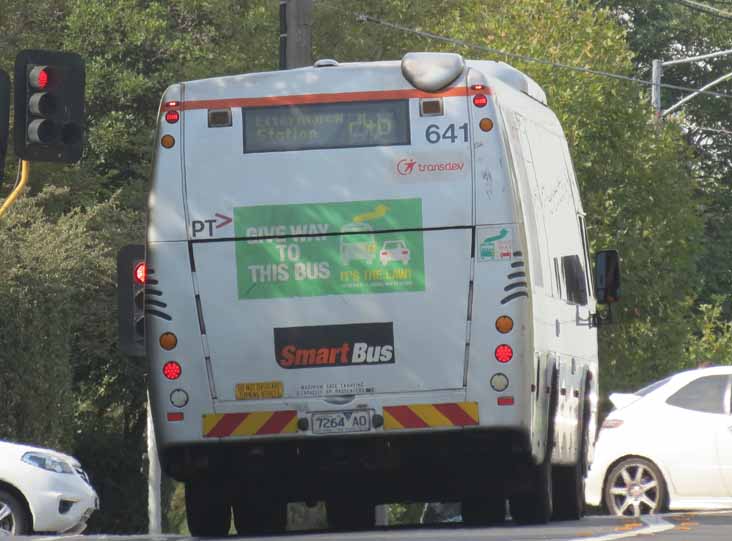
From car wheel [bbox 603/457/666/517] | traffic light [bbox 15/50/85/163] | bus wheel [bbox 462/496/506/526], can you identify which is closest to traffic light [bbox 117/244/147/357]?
traffic light [bbox 15/50/85/163]

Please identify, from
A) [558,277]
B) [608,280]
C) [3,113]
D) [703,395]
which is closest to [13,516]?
Answer: [3,113]

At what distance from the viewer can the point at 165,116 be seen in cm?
1439

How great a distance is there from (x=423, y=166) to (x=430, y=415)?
1569mm

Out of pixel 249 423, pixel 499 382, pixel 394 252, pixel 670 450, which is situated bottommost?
pixel 670 450

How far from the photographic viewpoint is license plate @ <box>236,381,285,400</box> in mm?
14250

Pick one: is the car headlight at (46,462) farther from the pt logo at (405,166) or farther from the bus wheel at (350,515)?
the pt logo at (405,166)

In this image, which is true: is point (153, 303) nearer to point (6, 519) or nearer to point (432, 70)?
point (432, 70)

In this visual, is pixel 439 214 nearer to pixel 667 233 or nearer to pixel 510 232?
pixel 510 232

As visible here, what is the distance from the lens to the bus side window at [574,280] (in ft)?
55.2

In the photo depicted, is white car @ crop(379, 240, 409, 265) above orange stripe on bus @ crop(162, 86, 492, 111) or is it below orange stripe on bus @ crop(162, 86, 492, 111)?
below

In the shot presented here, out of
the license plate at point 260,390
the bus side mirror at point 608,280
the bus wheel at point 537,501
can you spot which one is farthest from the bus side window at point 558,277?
the license plate at point 260,390

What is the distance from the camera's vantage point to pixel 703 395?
73.3ft

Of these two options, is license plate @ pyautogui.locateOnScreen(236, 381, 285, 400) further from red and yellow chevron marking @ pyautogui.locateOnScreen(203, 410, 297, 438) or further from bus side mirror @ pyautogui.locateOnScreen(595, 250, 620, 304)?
bus side mirror @ pyautogui.locateOnScreen(595, 250, 620, 304)

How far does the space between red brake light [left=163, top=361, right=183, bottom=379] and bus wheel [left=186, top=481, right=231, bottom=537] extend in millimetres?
1254
